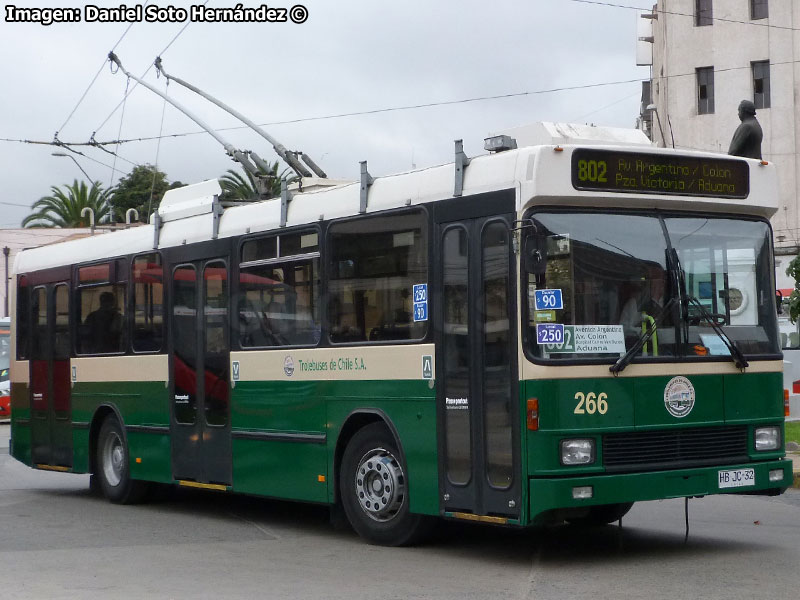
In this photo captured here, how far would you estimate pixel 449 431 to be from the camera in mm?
9969

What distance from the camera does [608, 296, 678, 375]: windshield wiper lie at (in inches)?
368

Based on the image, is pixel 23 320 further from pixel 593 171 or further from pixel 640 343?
pixel 640 343

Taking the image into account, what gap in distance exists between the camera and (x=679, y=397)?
31.7 feet

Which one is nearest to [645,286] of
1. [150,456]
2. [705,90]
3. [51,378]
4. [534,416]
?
[534,416]

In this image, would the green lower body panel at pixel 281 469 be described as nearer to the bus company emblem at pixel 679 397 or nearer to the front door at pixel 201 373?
the front door at pixel 201 373

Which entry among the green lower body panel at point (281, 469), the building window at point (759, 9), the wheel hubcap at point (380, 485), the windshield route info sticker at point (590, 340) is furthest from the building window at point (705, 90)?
the windshield route info sticker at point (590, 340)

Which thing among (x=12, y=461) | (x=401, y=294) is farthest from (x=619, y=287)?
(x=12, y=461)

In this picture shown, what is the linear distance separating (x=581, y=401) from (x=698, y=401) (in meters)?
1.03

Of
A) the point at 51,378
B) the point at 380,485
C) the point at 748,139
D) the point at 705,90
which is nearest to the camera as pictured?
the point at 380,485

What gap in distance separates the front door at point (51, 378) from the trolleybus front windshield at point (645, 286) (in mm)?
8330

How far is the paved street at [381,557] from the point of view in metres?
8.68

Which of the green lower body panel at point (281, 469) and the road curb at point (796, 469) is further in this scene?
the road curb at point (796, 469)

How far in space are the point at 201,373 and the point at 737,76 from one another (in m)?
35.7

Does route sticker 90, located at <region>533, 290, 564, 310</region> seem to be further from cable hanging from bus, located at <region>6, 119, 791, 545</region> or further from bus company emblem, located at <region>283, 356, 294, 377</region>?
bus company emblem, located at <region>283, 356, 294, 377</region>
